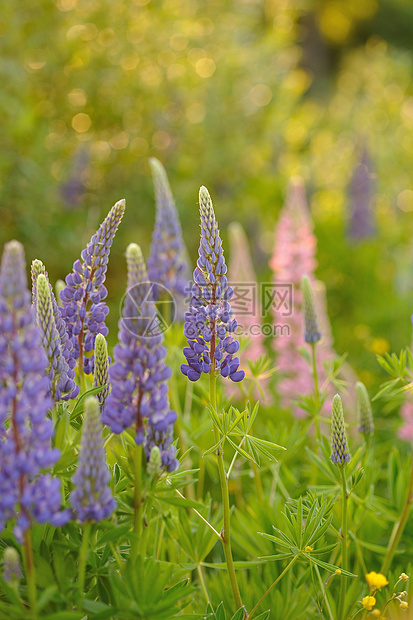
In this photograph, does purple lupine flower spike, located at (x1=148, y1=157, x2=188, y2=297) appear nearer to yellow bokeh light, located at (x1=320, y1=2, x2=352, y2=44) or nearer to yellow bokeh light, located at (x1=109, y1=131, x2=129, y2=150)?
yellow bokeh light, located at (x1=109, y1=131, x2=129, y2=150)

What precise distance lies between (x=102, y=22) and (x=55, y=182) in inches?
62.3

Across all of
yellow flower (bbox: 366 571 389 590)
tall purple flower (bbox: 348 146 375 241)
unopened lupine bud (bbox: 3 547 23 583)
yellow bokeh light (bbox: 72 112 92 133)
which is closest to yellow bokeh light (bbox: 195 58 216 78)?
yellow bokeh light (bbox: 72 112 92 133)

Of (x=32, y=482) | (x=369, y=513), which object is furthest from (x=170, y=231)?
(x=32, y=482)

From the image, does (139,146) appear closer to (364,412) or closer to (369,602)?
(364,412)

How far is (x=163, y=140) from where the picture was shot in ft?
17.9

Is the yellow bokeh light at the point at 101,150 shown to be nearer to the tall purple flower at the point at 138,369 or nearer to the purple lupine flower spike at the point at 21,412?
the tall purple flower at the point at 138,369

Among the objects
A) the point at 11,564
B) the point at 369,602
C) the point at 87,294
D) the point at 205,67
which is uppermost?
the point at 205,67

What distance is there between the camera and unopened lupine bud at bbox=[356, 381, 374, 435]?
2.12 meters

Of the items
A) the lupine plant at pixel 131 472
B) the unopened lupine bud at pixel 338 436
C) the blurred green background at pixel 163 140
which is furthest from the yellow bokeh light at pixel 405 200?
the unopened lupine bud at pixel 338 436

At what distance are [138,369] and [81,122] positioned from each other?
4523 mm

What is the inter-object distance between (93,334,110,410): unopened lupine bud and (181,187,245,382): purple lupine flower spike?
21 centimetres

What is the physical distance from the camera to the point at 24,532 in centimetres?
117

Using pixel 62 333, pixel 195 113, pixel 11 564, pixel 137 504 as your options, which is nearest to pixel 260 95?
pixel 195 113

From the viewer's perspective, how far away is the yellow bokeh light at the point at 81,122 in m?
5.21
